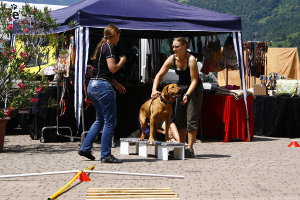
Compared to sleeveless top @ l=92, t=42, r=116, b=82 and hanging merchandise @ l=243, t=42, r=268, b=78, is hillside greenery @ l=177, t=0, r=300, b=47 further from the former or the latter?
sleeveless top @ l=92, t=42, r=116, b=82

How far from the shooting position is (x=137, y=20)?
13.2 metres

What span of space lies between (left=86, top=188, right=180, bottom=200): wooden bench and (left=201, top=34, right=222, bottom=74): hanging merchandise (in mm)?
8615

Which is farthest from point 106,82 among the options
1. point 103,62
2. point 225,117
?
point 225,117

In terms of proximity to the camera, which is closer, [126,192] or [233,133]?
[126,192]

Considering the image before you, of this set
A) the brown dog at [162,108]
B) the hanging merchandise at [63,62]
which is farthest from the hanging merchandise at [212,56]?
the brown dog at [162,108]

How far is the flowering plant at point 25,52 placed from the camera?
1255 centimetres

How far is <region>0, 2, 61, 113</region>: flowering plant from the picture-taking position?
12.5 m

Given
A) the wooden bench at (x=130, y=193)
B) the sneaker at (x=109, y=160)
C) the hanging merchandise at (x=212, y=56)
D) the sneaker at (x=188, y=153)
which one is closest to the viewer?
the wooden bench at (x=130, y=193)

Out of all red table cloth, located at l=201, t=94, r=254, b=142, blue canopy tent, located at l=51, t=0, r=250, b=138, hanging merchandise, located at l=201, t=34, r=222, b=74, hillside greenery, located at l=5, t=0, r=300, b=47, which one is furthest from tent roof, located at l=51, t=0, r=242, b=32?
hillside greenery, located at l=5, t=0, r=300, b=47

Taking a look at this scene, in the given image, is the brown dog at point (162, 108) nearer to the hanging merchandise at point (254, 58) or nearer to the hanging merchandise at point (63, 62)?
the hanging merchandise at point (63, 62)

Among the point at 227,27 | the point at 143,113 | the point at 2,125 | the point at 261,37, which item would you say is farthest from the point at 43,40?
the point at 261,37

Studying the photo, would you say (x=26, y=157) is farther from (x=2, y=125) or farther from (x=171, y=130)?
(x=171, y=130)

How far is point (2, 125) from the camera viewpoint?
12.1m

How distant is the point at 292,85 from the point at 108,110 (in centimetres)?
733
